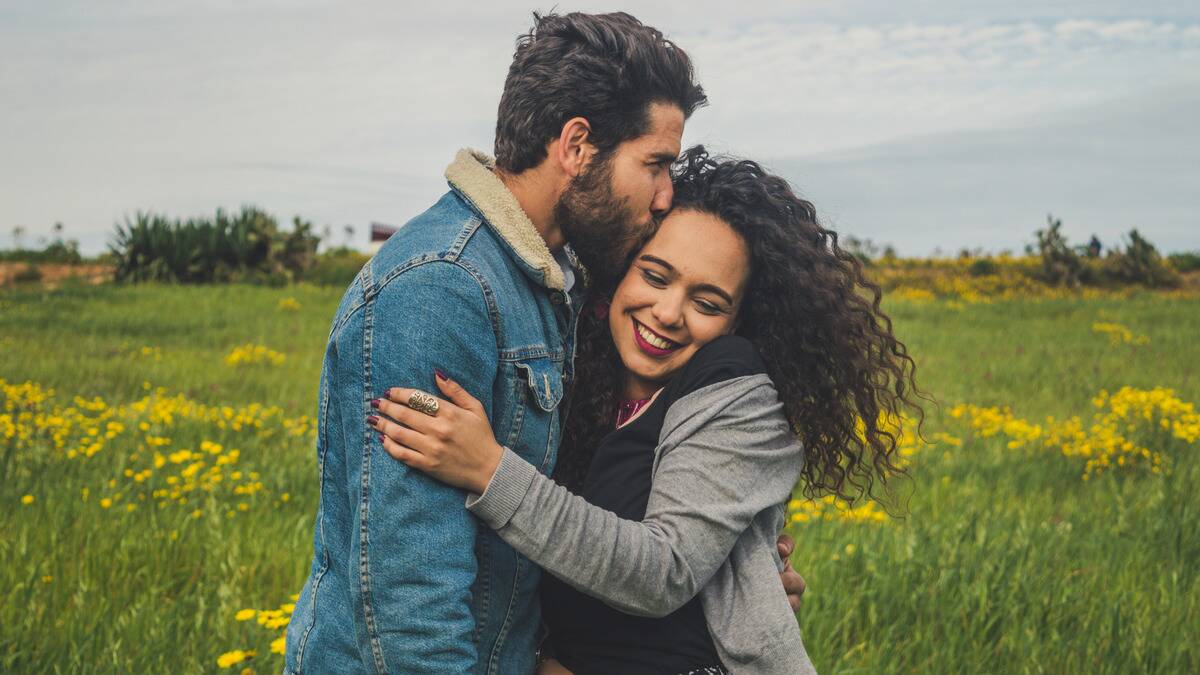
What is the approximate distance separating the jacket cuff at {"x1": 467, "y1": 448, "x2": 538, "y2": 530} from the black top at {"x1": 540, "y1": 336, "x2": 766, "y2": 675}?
0.37 m

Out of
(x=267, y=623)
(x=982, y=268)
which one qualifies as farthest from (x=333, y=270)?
(x=267, y=623)

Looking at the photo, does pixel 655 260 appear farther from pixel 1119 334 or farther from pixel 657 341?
pixel 1119 334

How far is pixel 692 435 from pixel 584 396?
1.63 feet

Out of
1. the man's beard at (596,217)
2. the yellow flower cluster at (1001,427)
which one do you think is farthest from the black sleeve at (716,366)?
the yellow flower cluster at (1001,427)

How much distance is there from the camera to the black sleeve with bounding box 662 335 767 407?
7.66 ft

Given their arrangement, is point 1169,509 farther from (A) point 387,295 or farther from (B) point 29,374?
(B) point 29,374

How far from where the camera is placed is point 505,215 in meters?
2.25

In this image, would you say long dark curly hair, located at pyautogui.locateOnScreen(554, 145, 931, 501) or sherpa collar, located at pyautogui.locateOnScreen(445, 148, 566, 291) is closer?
sherpa collar, located at pyautogui.locateOnScreen(445, 148, 566, 291)

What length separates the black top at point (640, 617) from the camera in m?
2.33

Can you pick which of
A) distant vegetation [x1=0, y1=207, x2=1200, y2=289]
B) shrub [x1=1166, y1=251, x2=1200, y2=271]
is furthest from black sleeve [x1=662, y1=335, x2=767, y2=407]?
shrub [x1=1166, y1=251, x2=1200, y2=271]

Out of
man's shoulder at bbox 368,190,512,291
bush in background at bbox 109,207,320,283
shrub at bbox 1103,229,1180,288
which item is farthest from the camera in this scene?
shrub at bbox 1103,229,1180,288

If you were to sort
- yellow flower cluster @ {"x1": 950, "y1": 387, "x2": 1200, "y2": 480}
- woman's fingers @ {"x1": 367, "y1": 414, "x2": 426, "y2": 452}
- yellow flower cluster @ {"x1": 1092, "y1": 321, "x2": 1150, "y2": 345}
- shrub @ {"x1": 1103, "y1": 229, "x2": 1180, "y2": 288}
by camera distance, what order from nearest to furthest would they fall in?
woman's fingers @ {"x1": 367, "y1": 414, "x2": 426, "y2": 452}, yellow flower cluster @ {"x1": 950, "y1": 387, "x2": 1200, "y2": 480}, yellow flower cluster @ {"x1": 1092, "y1": 321, "x2": 1150, "y2": 345}, shrub @ {"x1": 1103, "y1": 229, "x2": 1180, "y2": 288}

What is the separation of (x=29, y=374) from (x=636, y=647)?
924cm

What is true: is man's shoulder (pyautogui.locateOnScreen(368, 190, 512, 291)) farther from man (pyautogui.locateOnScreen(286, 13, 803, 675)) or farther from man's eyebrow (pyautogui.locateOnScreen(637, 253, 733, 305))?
man's eyebrow (pyautogui.locateOnScreen(637, 253, 733, 305))
